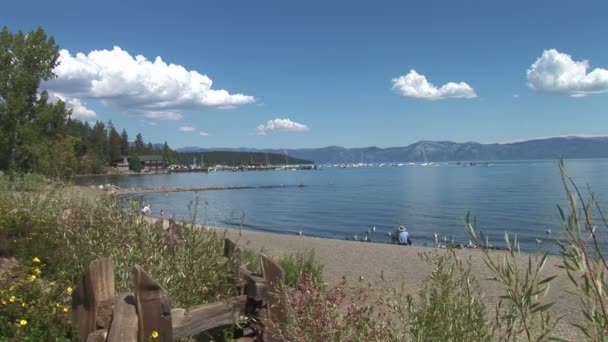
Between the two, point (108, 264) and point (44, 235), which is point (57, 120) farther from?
point (108, 264)

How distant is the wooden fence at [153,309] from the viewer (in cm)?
392

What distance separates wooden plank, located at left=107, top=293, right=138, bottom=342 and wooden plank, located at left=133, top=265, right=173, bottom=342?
0.22ft

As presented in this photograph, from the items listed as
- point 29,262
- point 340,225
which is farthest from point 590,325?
point 340,225

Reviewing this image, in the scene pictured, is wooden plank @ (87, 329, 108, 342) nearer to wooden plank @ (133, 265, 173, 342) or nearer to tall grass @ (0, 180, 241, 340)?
wooden plank @ (133, 265, 173, 342)

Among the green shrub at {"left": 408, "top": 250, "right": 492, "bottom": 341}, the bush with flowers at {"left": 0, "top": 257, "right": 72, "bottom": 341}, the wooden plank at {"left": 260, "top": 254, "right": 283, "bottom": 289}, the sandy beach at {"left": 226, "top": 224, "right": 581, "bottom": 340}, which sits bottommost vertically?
the sandy beach at {"left": 226, "top": 224, "right": 581, "bottom": 340}

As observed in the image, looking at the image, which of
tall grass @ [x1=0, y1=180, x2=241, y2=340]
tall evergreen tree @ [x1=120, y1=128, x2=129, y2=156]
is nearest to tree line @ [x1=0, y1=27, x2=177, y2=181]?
tall grass @ [x1=0, y1=180, x2=241, y2=340]

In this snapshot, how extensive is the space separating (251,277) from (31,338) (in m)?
2.09

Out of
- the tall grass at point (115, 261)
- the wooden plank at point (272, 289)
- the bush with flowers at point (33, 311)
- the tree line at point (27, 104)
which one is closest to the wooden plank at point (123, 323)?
the tall grass at point (115, 261)

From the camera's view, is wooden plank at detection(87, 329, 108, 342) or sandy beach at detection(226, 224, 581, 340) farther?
sandy beach at detection(226, 224, 581, 340)

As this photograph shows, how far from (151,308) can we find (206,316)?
74cm

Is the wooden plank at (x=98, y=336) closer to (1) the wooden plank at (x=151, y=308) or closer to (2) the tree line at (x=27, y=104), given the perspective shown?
(1) the wooden plank at (x=151, y=308)

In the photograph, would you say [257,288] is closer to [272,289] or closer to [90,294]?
[272,289]

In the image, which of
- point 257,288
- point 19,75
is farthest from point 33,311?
point 19,75

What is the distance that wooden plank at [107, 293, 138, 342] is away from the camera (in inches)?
151
